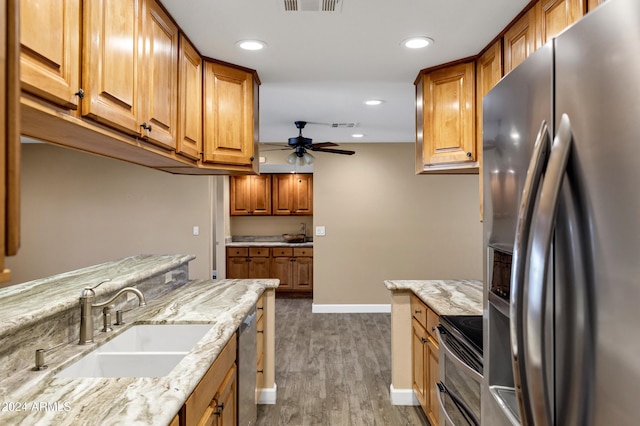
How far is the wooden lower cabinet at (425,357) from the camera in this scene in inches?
95.9

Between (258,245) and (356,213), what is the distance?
2026mm

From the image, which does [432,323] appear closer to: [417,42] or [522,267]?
[417,42]

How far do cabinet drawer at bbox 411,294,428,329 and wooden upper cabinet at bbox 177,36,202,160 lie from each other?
171 cm

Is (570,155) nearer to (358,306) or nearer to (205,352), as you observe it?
(205,352)

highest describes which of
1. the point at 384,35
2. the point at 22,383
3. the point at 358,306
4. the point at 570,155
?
the point at 384,35

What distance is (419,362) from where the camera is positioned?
2.83 metres

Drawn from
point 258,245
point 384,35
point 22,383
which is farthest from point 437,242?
point 22,383

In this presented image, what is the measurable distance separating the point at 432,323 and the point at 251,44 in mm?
1966

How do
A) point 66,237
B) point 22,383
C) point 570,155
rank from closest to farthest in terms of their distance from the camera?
point 570,155 → point 22,383 → point 66,237

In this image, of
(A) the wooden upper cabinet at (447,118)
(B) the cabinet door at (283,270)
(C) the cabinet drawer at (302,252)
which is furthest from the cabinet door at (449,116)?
(B) the cabinet door at (283,270)

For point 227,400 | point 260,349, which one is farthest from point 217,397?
point 260,349

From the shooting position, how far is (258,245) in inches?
281

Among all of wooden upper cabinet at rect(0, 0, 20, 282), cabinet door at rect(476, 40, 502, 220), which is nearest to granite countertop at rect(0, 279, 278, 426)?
wooden upper cabinet at rect(0, 0, 20, 282)

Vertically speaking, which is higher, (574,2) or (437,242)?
(574,2)
